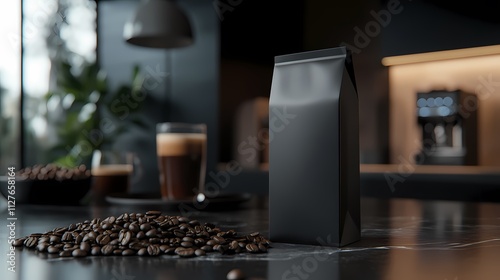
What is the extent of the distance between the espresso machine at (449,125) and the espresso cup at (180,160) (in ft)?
7.34

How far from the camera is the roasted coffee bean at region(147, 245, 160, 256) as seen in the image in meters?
0.67

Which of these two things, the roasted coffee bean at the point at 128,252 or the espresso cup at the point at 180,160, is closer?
the roasted coffee bean at the point at 128,252

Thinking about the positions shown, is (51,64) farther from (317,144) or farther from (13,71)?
(317,144)

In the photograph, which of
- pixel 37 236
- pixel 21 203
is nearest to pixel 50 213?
pixel 21 203

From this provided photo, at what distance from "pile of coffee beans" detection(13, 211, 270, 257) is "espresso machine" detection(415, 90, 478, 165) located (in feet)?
9.57

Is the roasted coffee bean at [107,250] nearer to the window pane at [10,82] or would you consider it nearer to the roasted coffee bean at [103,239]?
the roasted coffee bean at [103,239]

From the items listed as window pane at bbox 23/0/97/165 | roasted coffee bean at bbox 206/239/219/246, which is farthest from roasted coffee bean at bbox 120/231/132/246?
window pane at bbox 23/0/97/165

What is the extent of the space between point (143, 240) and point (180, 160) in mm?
854

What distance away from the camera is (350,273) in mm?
555

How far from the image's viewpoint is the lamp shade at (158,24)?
253cm

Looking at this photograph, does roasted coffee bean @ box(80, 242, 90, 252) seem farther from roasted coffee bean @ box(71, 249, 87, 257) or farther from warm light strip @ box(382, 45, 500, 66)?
warm light strip @ box(382, 45, 500, 66)

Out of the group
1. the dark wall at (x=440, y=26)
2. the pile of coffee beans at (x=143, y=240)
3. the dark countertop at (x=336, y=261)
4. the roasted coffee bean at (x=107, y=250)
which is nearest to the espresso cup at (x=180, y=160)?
the dark countertop at (x=336, y=261)

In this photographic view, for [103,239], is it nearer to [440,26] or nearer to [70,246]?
[70,246]

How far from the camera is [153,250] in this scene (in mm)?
671
